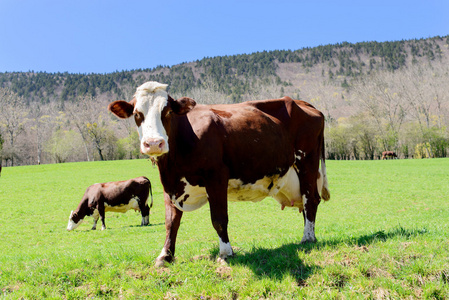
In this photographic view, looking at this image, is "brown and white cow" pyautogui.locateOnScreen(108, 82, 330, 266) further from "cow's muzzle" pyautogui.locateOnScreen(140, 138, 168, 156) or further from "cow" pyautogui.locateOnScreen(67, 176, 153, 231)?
"cow" pyautogui.locateOnScreen(67, 176, 153, 231)

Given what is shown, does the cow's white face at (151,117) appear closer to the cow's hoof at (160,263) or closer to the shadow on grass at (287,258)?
the cow's hoof at (160,263)

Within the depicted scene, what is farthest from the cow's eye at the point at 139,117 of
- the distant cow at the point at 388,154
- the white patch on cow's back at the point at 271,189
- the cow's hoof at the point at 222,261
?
the distant cow at the point at 388,154

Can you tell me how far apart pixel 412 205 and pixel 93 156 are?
94700 millimetres

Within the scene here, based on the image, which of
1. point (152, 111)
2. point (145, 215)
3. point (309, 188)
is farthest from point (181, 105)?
point (145, 215)

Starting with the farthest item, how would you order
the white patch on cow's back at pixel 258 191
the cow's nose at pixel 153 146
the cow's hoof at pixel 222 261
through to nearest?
the white patch on cow's back at pixel 258 191, the cow's hoof at pixel 222 261, the cow's nose at pixel 153 146

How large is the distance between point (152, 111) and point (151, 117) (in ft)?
0.30

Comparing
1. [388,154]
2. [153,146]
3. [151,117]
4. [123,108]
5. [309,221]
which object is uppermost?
[123,108]

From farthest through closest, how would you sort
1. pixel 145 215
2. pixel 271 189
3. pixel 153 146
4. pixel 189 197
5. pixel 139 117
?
pixel 145 215 < pixel 271 189 < pixel 189 197 < pixel 139 117 < pixel 153 146

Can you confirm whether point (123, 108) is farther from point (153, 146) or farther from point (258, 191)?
point (258, 191)

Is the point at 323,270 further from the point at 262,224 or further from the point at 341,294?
the point at 262,224

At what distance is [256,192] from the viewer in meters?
5.89

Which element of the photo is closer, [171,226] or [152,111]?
[152,111]

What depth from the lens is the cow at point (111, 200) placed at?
1710cm

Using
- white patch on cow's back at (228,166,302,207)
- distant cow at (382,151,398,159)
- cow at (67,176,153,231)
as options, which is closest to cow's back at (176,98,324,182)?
white patch on cow's back at (228,166,302,207)
